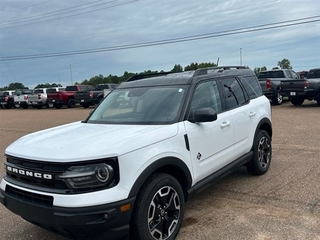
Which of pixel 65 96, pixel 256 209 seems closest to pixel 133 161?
pixel 256 209

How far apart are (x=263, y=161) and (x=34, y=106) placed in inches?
1043

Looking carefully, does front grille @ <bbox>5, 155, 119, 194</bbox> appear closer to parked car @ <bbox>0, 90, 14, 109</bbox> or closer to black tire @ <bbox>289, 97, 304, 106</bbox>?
black tire @ <bbox>289, 97, 304, 106</bbox>

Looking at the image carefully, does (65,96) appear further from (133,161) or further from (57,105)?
(133,161)

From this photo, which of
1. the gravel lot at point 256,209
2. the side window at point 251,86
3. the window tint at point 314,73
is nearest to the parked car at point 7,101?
the window tint at point 314,73

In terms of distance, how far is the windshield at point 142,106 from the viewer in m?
3.81

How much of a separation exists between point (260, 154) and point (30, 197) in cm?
378

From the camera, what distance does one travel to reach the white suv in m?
2.76

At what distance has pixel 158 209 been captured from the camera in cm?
320

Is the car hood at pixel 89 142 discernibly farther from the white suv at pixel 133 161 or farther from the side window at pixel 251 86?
the side window at pixel 251 86

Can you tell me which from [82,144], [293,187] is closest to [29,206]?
[82,144]

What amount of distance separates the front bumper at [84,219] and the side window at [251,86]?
126 inches

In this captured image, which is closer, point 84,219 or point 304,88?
point 84,219

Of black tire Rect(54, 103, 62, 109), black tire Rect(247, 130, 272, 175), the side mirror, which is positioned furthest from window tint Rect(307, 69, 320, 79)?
black tire Rect(54, 103, 62, 109)

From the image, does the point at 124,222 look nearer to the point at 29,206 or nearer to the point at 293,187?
the point at 29,206
